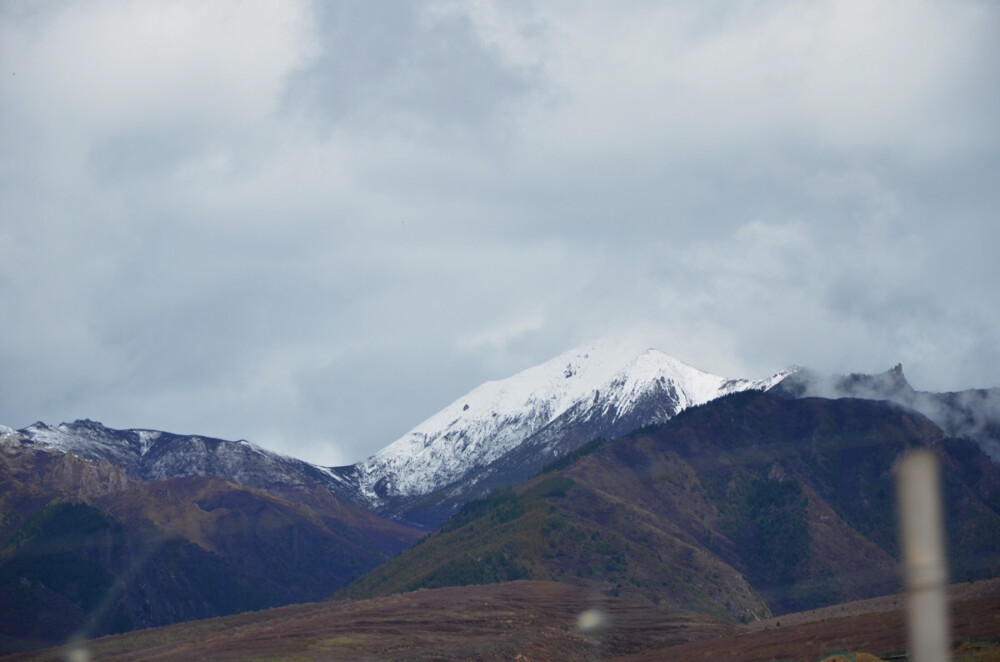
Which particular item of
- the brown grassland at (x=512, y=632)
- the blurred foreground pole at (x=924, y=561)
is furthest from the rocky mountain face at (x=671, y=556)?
the blurred foreground pole at (x=924, y=561)

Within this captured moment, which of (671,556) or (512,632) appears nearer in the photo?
(512,632)

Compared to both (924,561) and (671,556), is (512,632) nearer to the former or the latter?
(671,556)

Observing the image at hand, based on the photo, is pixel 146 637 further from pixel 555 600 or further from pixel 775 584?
pixel 775 584

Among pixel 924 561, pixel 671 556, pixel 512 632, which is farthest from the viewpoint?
pixel 671 556

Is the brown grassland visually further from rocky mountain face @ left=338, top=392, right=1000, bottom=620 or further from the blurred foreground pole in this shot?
the blurred foreground pole

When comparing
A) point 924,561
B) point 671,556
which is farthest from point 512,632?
point 924,561

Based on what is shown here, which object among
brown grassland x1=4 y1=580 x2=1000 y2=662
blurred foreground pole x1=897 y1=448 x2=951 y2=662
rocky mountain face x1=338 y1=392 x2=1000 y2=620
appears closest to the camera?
blurred foreground pole x1=897 y1=448 x2=951 y2=662

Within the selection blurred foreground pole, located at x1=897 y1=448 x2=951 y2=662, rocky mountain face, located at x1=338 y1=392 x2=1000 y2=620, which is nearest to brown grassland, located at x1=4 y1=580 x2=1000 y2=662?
rocky mountain face, located at x1=338 y1=392 x2=1000 y2=620

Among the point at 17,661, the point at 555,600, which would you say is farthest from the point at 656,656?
the point at 17,661

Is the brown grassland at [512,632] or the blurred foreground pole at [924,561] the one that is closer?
the blurred foreground pole at [924,561]

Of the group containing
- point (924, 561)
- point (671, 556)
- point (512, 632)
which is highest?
point (671, 556)

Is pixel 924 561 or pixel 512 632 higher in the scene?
pixel 512 632

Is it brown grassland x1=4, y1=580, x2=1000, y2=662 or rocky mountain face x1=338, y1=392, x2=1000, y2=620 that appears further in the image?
rocky mountain face x1=338, y1=392, x2=1000, y2=620

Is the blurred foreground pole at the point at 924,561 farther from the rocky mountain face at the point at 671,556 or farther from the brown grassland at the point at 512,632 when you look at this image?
the rocky mountain face at the point at 671,556
